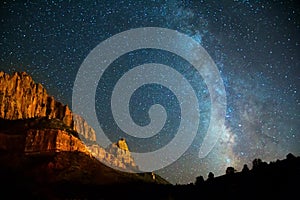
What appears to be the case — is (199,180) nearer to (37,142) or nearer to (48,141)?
(37,142)

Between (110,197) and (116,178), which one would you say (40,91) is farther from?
(110,197)

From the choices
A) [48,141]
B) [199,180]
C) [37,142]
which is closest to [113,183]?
[199,180]

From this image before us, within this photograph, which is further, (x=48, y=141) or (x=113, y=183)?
(x=48, y=141)

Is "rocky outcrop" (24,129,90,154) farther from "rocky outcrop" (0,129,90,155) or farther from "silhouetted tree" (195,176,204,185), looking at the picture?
"silhouetted tree" (195,176,204,185)

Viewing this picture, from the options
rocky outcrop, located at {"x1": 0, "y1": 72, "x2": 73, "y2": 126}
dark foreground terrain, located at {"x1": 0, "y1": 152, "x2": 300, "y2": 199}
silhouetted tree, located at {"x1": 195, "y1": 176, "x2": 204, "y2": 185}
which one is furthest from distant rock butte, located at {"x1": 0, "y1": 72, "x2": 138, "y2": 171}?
silhouetted tree, located at {"x1": 195, "y1": 176, "x2": 204, "y2": 185}

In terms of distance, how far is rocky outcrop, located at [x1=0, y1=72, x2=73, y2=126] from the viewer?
160 meters

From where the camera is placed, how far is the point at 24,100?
579ft

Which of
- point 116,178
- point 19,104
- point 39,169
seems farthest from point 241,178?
point 19,104

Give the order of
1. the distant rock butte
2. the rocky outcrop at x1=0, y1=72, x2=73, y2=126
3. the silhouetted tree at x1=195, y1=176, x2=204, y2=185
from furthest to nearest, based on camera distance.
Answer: the rocky outcrop at x1=0, y1=72, x2=73, y2=126, the distant rock butte, the silhouetted tree at x1=195, y1=176, x2=204, y2=185

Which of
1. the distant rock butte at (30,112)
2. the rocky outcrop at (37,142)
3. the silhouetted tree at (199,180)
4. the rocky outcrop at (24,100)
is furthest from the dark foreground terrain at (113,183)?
the rocky outcrop at (24,100)

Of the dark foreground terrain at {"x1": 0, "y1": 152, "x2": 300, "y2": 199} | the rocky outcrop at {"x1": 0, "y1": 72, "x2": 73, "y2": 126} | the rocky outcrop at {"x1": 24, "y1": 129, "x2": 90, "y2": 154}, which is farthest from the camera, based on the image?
the rocky outcrop at {"x1": 0, "y1": 72, "x2": 73, "y2": 126}

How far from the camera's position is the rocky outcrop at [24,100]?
15988 centimetres

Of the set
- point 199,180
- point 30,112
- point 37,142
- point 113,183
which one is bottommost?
point 199,180

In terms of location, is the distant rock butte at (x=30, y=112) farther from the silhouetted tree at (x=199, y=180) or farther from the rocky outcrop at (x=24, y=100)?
the silhouetted tree at (x=199, y=180)
